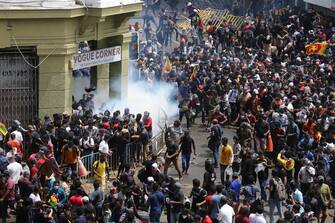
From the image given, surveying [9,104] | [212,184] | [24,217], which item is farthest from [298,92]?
[24,217]

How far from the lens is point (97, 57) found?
1251 inches

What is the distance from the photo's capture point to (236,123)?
34469 mm

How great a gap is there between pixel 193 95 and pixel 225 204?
13.2m

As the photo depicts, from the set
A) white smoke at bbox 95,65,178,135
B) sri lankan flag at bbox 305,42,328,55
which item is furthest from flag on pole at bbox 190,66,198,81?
sri lankan flag at bbox 305,42,328,55

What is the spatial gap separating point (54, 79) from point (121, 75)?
12.5 ft

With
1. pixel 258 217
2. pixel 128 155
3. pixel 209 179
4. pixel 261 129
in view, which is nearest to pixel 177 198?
pixel 209 179

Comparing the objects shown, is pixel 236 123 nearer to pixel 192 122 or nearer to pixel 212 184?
pixel 192 122

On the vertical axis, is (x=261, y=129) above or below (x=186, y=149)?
above

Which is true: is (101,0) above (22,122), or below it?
above

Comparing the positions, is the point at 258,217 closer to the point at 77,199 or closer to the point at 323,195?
the point at 323,195

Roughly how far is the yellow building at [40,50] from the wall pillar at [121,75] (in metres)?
2.26

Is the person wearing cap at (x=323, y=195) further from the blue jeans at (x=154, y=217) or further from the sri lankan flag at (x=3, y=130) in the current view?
the sri lankan flag at (x=3, y=130)

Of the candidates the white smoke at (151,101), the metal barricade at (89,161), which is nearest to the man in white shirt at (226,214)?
the metal barricade at (89,161)

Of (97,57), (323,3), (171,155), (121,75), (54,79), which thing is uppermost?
(323,3)
